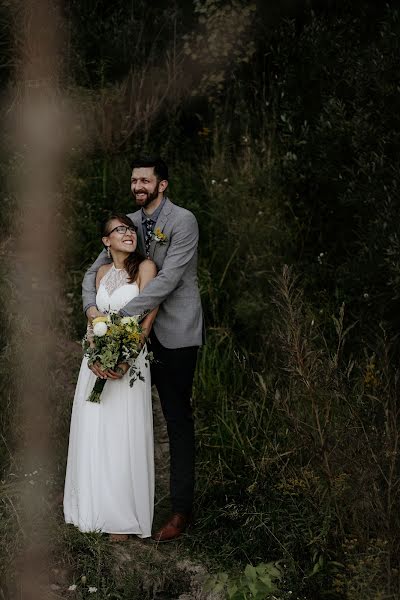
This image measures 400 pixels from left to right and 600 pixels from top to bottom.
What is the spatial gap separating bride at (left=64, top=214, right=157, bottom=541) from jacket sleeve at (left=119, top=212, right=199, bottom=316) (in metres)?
0.12

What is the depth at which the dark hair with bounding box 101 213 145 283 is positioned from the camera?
187 inches

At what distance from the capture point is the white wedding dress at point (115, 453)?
4707 millimetres

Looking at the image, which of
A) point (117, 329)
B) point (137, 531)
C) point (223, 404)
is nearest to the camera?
point (117, 329)

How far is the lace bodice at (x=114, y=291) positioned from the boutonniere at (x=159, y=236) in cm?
28

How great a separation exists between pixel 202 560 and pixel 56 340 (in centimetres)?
282

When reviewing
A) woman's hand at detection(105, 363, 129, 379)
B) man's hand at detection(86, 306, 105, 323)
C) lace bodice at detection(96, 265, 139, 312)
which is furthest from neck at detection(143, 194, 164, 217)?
woman's hand at detection(105, 363, 129, 379)

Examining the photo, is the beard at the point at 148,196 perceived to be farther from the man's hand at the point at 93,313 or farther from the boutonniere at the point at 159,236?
the man's hand at the point at 93,313

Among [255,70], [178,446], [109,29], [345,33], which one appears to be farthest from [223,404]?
[109,29]

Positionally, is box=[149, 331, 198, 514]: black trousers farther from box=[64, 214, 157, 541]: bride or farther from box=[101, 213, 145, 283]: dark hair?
box=[101, 213, 145, 283]: dark hair

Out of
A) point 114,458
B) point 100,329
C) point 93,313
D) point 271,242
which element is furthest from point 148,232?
point 271,242

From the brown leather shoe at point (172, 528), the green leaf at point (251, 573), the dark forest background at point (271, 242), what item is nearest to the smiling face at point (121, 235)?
the dark forest background at point (271, 242)

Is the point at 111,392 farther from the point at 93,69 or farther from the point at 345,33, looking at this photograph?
the point at 93,69

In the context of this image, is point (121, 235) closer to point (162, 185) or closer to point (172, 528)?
point (162, 185)

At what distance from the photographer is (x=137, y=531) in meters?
4.78
